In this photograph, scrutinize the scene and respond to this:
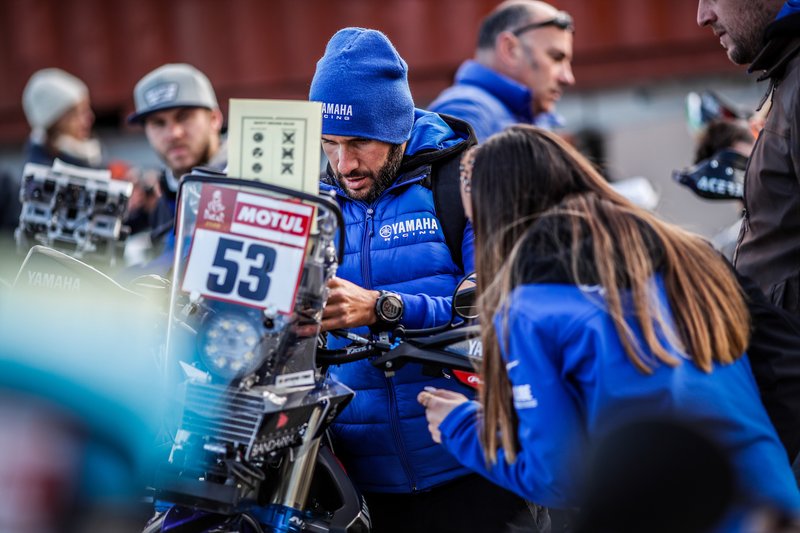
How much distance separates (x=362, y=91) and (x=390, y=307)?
2.05ft

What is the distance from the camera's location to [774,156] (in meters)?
2.61

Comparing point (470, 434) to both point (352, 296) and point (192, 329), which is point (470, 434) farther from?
point (192, 329)

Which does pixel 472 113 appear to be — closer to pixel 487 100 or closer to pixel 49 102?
pixel 487 100

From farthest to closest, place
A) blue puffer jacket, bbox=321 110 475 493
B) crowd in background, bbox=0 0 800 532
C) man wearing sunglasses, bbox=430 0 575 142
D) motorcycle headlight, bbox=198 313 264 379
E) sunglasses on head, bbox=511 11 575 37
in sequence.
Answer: sunglasses on head, bbox=511 11 575 37, man wearing sunglasses, bbox=430 0 575 142, blue puffer jacket, bbox=321 110 475 493, motorcycle headlight, bbox=198 313 264 379, crowd in background, bbox=0 0 800 532

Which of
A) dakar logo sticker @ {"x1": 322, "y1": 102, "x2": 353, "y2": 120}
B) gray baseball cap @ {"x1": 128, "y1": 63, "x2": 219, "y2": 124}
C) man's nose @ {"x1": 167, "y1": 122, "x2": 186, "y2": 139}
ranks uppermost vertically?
gray baseball cap @ {"x1": 128, "y1": 63, "x2": 219, "y2": 124}

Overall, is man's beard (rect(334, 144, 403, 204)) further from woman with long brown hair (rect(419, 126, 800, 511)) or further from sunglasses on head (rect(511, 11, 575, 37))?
sunglasses on head (rect(511, 11, 575, 37))

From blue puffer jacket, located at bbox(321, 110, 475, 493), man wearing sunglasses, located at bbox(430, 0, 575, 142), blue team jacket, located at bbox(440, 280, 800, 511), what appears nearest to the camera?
blue team jacket, located at bbox(440, 280, 800, 511)

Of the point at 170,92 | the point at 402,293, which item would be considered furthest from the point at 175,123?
the point at 402,293

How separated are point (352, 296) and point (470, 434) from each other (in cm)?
43

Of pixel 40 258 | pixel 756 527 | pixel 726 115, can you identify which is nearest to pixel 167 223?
pixel 40 258

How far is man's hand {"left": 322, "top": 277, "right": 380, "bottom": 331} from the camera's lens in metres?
2.21

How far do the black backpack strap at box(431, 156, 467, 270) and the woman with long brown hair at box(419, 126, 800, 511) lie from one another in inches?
19.2

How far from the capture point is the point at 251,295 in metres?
1.95

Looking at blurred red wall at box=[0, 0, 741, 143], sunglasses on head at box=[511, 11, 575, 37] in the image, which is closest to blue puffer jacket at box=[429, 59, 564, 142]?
sunglasses on head at box=[511, 11, 575, 37]
